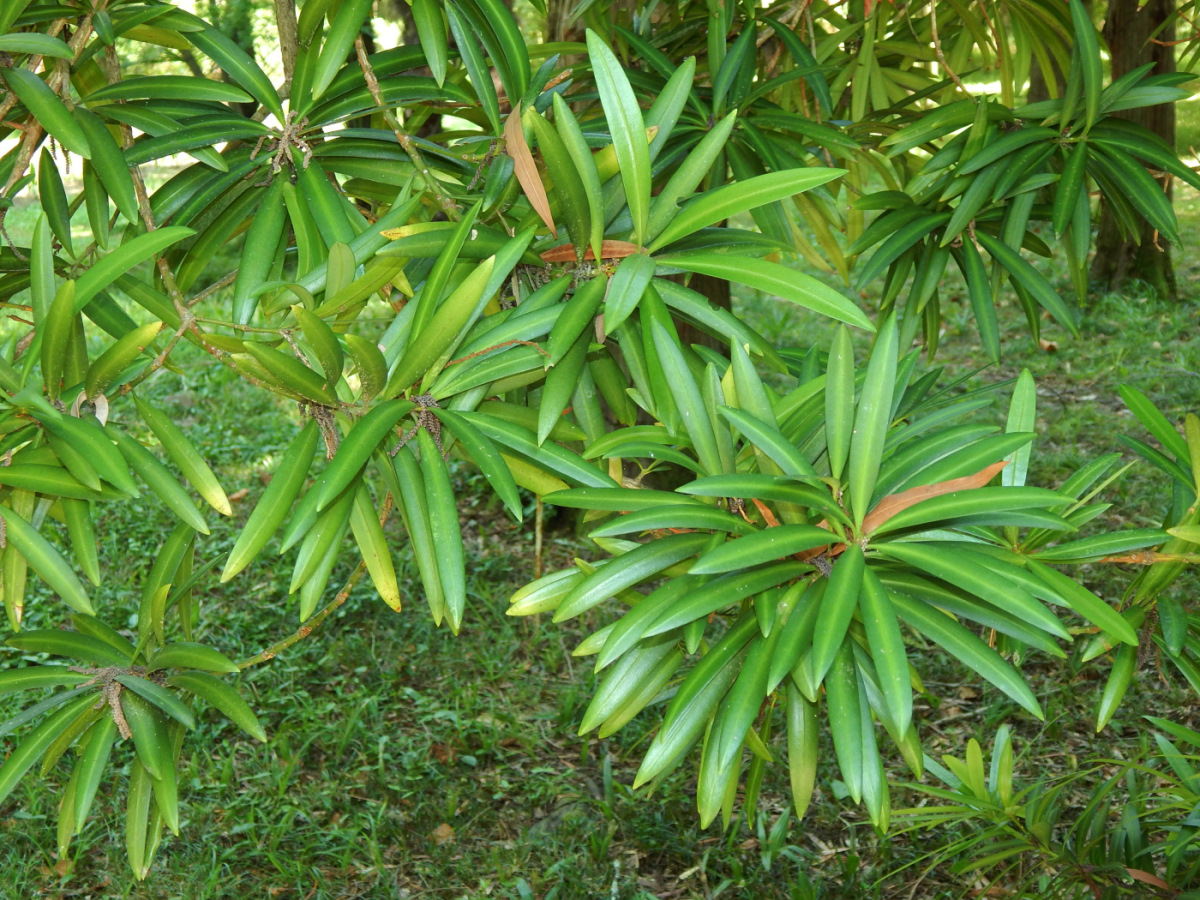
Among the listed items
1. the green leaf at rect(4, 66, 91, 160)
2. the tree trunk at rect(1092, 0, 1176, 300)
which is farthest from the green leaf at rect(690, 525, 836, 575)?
the tree trunk at rect(1092, 0, 1176, 300)

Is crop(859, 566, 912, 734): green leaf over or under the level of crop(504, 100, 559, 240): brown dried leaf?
under

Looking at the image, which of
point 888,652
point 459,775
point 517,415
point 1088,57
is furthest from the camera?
point 459,775

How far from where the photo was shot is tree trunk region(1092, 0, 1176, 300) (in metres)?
3.85

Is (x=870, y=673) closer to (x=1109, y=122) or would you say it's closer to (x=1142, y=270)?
(x=1109, y=122)

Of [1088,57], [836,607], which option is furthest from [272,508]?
[1088,57]

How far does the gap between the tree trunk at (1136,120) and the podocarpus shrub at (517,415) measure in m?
2.97

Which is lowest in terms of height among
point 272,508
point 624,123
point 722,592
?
point 722,592

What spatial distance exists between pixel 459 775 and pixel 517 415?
5.58 ft

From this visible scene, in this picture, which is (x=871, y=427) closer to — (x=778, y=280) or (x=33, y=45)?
(x=778, y=280)

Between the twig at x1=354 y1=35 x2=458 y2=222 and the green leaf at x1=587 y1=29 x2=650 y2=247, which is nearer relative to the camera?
the green leaf at x1=587 y1=29 x2=650 y2=247

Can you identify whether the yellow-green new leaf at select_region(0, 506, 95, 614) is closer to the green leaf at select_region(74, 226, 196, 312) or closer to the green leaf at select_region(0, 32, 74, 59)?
the green leaf at select_region(74, 226, 196, 312)

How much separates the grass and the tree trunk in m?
1.62

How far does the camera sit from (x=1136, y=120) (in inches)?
174

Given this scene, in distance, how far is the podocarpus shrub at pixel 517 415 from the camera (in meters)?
0.76
